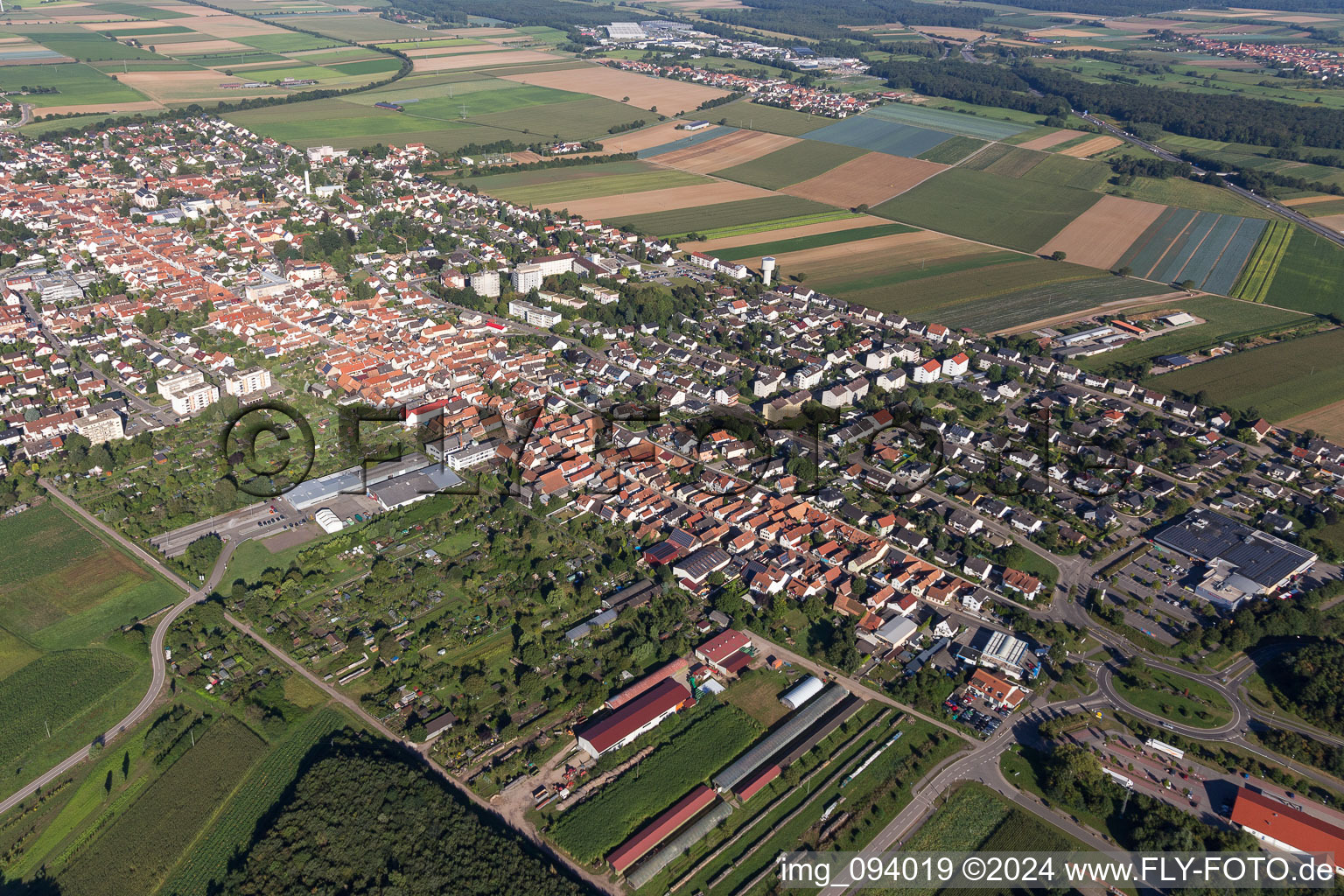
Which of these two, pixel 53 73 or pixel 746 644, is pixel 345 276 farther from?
pixel 53 73

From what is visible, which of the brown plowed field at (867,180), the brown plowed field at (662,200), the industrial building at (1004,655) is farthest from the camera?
the brown plowed field at (867,180)

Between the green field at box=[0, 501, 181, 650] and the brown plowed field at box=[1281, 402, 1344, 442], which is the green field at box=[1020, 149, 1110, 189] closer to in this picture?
the brown plowed field at box=[1281, 402, 1344, 442]

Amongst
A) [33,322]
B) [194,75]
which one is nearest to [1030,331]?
[33,322]

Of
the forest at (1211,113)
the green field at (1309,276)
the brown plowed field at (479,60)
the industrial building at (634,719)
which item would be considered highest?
the forest at (1211,113)

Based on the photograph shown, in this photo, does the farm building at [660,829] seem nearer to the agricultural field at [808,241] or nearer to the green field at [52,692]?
the green field at [52,692]

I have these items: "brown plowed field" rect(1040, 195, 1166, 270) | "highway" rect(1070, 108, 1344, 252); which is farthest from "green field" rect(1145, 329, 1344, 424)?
"highway" rect(1070, 108, 1344, 252)

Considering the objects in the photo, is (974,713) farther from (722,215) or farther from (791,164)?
(791,164)

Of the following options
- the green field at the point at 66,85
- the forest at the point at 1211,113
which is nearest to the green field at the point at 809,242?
the forest at the point at 1211,113
